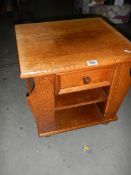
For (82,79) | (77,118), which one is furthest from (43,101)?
(77,118)

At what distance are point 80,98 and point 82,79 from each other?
0.19 meters

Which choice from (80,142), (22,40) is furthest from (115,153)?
(22,40)

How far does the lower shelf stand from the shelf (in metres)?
0.18

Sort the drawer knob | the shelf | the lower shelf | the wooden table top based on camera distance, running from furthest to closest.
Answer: the lower shelf < the shelf < the drawer knob < the wooden table top

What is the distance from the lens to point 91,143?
117cm

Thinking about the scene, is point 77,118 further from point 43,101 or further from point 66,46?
point 66,46

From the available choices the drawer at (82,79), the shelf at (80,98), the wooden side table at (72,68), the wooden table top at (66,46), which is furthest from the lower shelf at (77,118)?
the wooden table top at (66,46)

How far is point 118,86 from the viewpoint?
981 mm

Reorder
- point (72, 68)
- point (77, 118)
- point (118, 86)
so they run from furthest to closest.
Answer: point (77, 118) → point (118, 86) → point (72, 68)

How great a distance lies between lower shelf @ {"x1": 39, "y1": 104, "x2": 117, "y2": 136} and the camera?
1.14 meters

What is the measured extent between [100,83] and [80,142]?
A: 45cm

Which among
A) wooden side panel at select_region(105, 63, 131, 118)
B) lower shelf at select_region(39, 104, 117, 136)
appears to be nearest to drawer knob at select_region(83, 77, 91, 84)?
wooden side panel at select_region(105, 63, 131, 118)

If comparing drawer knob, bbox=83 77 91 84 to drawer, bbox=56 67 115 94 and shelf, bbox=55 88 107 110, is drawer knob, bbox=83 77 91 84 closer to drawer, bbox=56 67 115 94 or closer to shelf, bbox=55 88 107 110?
drawer, bbox=56 67 115 94

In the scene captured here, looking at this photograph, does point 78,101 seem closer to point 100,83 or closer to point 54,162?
point 100,83
